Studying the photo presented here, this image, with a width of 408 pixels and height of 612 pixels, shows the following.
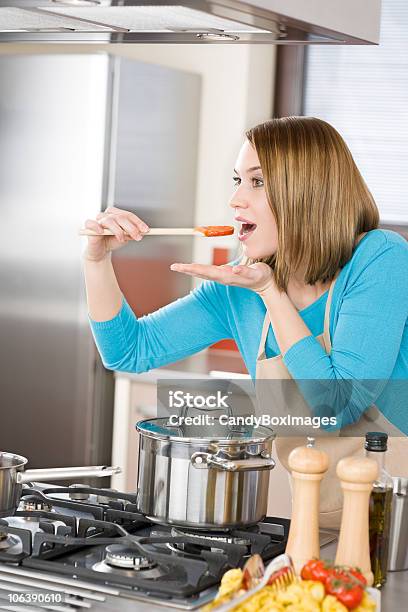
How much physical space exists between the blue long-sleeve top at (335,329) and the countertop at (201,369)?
98 cm

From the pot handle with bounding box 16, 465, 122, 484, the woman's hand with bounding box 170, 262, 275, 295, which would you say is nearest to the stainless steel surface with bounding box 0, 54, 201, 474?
the woman's hand with bounding box 170, 262, 275, 295

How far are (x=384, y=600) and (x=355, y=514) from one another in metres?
0.13

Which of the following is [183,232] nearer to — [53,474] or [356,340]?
[356,340]

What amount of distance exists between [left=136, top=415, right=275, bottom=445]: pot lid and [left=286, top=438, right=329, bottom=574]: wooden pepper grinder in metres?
0.16

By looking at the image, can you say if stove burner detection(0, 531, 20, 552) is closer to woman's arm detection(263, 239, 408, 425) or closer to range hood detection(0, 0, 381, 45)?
woman's arm detection(263, 239, 408, 425)

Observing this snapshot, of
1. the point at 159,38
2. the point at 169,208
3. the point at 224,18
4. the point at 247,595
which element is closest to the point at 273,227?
the point at 159,38

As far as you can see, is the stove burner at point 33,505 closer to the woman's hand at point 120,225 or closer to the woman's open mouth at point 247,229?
the woman's hand at point 120,225

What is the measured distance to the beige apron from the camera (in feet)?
5.90

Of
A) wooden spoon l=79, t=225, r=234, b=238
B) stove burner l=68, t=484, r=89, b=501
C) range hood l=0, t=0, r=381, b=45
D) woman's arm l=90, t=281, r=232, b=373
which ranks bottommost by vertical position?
stove burner l=68, t=484, r=89, b=501

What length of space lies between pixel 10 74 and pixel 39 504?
2125 millimetres

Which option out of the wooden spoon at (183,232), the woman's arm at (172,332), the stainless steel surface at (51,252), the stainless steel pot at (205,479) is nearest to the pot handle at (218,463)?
the stainless steel pot at (205,479)

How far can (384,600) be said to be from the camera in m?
1.41

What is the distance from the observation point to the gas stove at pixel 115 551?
134 centimetres

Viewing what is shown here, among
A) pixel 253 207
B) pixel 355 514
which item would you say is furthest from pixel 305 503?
pixel 253 207
